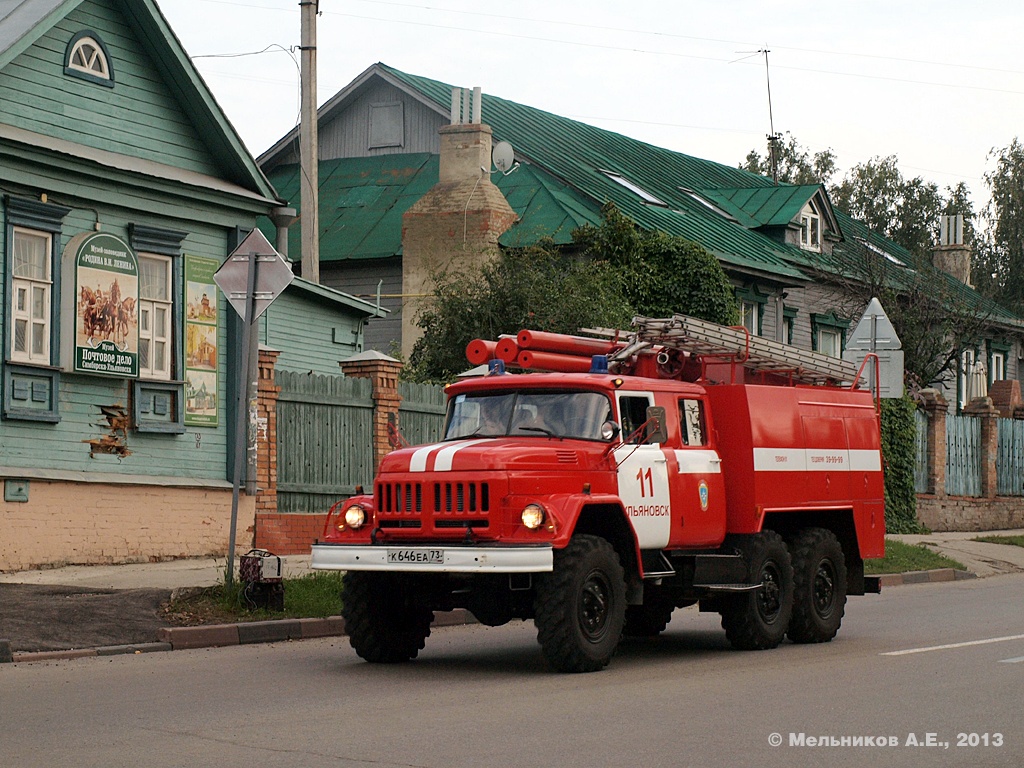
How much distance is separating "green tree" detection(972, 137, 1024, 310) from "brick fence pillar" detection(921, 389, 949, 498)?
1287 inches

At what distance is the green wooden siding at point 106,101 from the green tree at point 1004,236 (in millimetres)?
48984

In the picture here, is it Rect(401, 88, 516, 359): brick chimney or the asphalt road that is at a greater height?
Rect(401, 88, 516, 359): brick chimney

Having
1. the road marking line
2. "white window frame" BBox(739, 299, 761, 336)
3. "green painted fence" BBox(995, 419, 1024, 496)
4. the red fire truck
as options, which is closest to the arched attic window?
the red fire truck

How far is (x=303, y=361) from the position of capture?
24844mm

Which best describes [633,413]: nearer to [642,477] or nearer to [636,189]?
[642,477]

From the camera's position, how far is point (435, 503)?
11289mm

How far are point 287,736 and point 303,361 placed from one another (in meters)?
16.8

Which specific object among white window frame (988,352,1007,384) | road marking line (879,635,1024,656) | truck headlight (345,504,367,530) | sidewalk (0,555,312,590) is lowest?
road marking line (879,635,1024,656)

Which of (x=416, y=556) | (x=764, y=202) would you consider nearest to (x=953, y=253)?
(x=764, y=202)

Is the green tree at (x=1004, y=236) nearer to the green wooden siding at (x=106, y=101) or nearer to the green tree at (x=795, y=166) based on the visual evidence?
the green tree at (x=795, y=166)

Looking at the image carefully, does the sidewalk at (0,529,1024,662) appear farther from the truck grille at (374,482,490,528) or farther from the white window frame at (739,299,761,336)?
the white window frame at (739,299,761,336)

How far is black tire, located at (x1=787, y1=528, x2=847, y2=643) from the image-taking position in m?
13.6

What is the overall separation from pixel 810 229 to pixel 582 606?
33.1 meters

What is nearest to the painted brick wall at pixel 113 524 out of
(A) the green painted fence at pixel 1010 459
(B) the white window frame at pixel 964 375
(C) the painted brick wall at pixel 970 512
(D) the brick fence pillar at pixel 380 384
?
(D) the brick fence pillar at pixel 380 384
